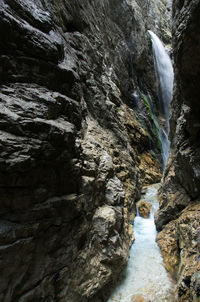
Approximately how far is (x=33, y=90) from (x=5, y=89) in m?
0.71

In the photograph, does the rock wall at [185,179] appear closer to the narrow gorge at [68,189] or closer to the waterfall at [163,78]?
the narrow gorge at [68,189]

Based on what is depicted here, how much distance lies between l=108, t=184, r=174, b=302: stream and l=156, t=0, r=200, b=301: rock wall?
41 centimetres

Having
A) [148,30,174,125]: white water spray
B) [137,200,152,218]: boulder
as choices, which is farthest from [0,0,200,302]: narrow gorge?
[148,30,174,125]: white water spray

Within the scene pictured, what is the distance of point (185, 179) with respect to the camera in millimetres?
7098

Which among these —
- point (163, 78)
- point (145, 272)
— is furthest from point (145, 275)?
point (163, 78)

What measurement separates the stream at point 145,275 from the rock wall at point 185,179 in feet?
1.34

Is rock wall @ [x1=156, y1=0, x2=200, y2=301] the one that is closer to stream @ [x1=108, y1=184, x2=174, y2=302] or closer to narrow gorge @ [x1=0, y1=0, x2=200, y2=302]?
narrow gorge @ [x1=0, y1=0, x2=200, y2=302]

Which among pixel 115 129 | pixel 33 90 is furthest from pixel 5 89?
pixel 115 129

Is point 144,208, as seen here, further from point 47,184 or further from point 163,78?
point 163,78

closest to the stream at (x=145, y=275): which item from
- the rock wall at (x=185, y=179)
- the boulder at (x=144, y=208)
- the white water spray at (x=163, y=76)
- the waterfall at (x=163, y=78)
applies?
the rock wall at (x=185, y=179)

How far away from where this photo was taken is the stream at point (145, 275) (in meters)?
5.32

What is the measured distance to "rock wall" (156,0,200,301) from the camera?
4273mm

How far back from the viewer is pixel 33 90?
4773mm

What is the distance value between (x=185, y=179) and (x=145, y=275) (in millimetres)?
3862
